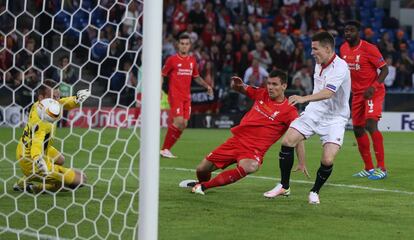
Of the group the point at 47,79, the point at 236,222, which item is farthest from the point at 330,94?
the point at 47,79

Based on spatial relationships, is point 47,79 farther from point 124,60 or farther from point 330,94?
point 330,94

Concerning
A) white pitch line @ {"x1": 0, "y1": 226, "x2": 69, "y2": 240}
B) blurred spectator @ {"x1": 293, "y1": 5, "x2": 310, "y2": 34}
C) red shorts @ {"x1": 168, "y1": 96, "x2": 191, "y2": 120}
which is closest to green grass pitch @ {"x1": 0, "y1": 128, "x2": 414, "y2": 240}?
white pitch line @ {"x1": 0, "y1": 226, "x2": 69, "y2": 240}

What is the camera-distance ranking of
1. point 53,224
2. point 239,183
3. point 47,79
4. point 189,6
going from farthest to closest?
point 189,6 → point 239,183 → point 47,79 → point 53,224

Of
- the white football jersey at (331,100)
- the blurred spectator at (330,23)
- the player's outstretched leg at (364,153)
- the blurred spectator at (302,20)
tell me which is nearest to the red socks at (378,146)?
the player's outstretched leg at (364,153)

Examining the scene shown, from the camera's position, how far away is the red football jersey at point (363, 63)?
11.3 m

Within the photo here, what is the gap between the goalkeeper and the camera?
835cm

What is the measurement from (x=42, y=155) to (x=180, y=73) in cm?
586

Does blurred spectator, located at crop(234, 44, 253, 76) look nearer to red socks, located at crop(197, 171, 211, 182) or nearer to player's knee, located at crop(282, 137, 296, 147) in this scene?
red socks, located at crop(197, 171, 211, 182)

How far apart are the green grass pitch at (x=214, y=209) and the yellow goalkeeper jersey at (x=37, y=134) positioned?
254 millimetres

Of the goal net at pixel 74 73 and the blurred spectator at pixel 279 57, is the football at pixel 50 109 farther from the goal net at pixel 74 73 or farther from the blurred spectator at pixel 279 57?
the blurred spectator at pixel 279 57

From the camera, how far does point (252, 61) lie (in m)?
22.6

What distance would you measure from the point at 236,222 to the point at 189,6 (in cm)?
1773

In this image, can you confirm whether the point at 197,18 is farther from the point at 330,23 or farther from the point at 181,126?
the point at 181,126

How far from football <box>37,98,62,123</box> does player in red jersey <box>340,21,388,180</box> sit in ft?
13.9
